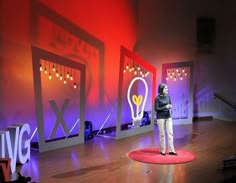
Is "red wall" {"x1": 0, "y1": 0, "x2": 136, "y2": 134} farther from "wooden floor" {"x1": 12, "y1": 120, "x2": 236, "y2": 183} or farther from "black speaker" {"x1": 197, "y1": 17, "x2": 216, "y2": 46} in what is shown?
"black speaker" {"x1": 197, "y1": 17, "x2": 216, "y2": 46}

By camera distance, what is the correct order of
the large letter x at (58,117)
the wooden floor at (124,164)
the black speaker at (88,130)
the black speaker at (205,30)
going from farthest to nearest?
the black speaker at (205,30) < the black speaker at (88,130) < the large letter x at (58,117) < the wooden floor at (124,164)

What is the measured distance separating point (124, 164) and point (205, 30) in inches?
264

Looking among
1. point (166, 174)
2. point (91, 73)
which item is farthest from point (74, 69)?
point (166, 174)

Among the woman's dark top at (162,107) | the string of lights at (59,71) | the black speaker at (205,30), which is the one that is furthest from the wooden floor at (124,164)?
the black speaker at (205,30)

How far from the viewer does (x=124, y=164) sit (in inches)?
240

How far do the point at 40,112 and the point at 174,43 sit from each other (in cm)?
557

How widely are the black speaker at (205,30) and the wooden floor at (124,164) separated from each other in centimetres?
395

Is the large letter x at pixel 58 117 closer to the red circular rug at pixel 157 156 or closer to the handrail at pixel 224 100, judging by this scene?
the red circular rug at pixel 157 156

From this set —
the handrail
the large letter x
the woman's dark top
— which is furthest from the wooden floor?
the handrail

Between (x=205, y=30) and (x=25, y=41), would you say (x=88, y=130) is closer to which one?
(x=25, y=41)

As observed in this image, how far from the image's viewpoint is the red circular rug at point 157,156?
6.28 meters

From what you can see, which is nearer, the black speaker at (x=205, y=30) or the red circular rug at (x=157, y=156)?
the red circular rug at (x=157, y=156)

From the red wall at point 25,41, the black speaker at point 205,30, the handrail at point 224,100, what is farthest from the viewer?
the handrail at point 224,100

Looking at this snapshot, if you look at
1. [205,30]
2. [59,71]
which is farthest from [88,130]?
[205,30]
